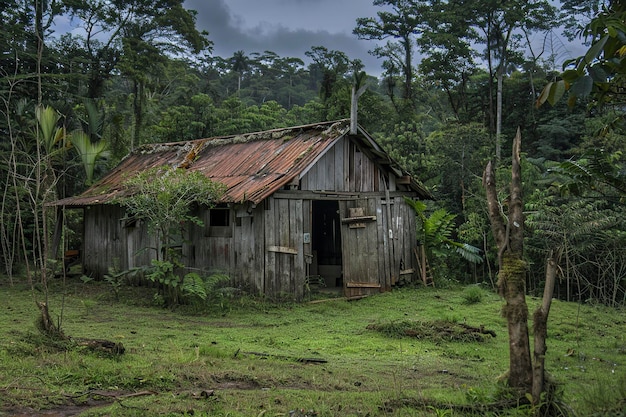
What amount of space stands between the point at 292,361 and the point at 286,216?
622 cm

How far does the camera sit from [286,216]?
1330 cm

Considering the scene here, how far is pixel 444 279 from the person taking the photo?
16406mm

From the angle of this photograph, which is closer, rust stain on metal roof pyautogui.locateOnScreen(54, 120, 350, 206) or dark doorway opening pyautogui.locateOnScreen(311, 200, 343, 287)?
rust stain on metal roof pyautogui.locateOnScreen(54, 120, 350, 206)

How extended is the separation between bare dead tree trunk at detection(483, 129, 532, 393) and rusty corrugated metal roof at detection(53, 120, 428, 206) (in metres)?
7.36

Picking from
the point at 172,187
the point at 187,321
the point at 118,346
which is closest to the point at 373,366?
the point at 118,346

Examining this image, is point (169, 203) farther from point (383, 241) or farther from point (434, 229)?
point (434, 229)

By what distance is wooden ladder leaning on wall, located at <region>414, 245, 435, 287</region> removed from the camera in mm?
15936


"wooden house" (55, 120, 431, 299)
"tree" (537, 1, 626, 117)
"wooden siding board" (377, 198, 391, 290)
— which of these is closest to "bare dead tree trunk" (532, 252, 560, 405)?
"tree" (537, 1, 626, 117)

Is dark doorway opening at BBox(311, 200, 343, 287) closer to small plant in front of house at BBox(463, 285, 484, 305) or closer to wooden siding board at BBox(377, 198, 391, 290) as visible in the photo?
wooden siding board at BBox(377, 198, 391, 290)

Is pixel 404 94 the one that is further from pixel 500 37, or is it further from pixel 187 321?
pixel 187 321

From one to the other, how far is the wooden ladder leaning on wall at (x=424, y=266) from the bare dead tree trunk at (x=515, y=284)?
10.7m

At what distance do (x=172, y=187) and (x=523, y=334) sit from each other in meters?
8.77

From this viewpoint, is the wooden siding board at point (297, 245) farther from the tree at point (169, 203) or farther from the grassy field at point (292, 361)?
the tree at point (169, 203)

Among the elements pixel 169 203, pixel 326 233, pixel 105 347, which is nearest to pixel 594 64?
pixel 105 347
